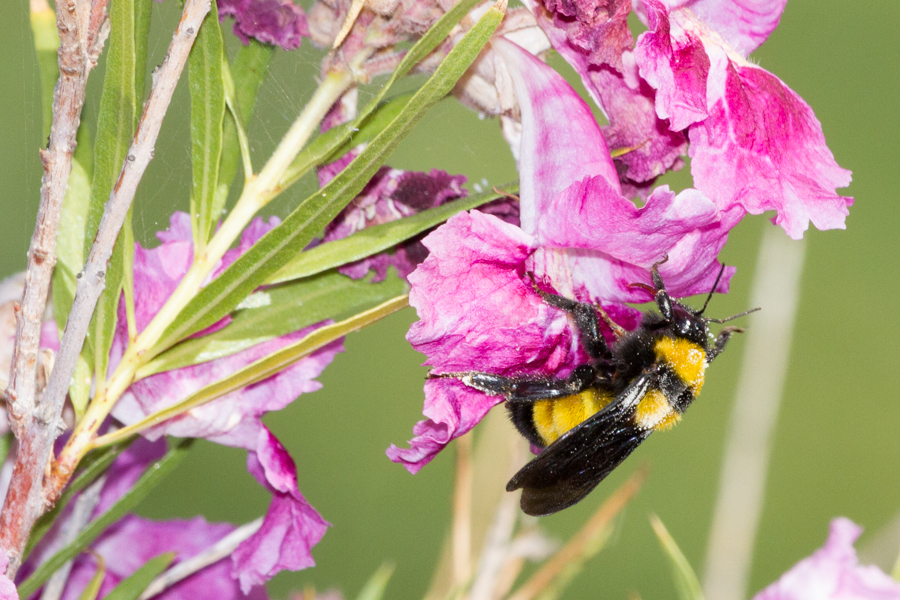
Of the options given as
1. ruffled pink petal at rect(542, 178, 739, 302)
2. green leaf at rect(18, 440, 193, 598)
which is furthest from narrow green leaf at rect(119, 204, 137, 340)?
ruffled pink petal at rect(542, 178, 739, 302)

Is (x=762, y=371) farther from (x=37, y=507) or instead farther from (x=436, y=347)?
(x=37, y=507)

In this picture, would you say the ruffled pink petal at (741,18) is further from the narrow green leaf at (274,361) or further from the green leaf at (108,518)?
the green leaf at (108,518)

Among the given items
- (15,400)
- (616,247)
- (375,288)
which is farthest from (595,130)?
(15,400)

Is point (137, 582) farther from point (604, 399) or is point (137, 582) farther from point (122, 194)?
point (604, 399)

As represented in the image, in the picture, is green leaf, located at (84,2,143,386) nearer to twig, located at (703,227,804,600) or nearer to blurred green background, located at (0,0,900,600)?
twig, located at (703,227,804,600)

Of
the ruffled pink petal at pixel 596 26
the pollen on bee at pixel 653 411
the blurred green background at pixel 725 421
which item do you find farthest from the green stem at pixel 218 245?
the blurred green background at pixel 725 421

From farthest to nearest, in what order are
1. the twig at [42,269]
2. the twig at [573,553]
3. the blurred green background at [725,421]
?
the blurred green background at [725,421], the twig at [573,553], the twig at [42,269]
